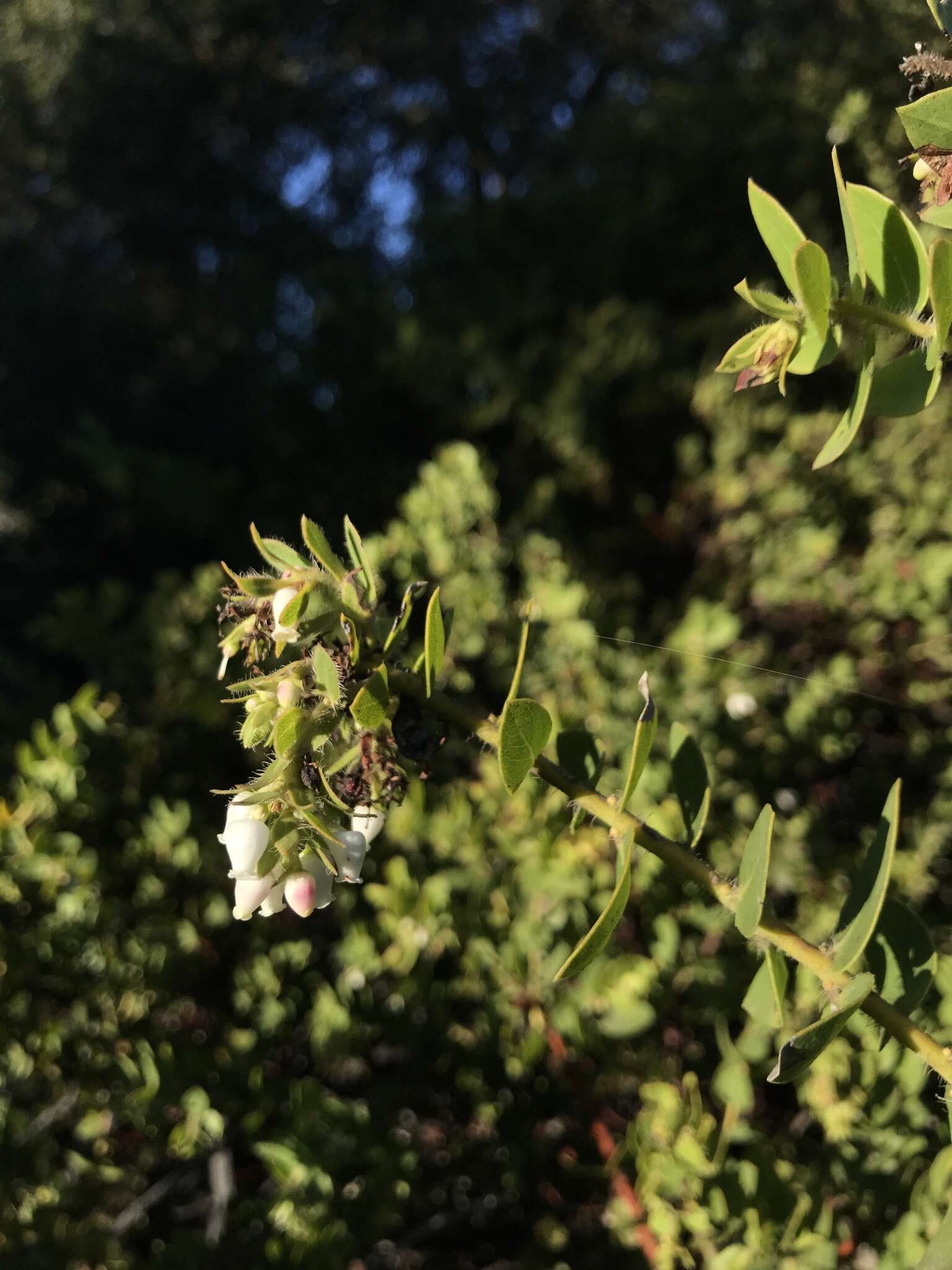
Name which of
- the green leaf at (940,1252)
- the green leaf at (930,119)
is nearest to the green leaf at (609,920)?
the green leaf at (940,1252)

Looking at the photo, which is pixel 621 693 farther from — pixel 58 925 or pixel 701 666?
pixel 58 925

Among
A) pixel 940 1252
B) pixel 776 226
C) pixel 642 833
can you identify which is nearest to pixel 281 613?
pixel 642 833

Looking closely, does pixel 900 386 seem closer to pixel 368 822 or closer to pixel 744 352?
pixel 744 352

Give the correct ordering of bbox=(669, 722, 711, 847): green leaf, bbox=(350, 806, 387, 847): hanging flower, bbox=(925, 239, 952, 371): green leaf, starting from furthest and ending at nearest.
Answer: bbox=(669, 722, 711, 847): green leaf < bbox=(350, 806, 387, 847): hanging flower < bbox=(925, 239, 952, 371): green leaf

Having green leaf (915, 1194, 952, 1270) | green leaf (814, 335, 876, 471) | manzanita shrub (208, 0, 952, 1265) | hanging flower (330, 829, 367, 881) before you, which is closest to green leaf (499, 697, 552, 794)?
manzanita shrub (208, 0, 952, 1265)

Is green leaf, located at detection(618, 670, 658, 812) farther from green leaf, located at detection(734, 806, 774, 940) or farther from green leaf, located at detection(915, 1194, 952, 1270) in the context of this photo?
green leaf, located at detection(915, 1194, 952, 1270)
